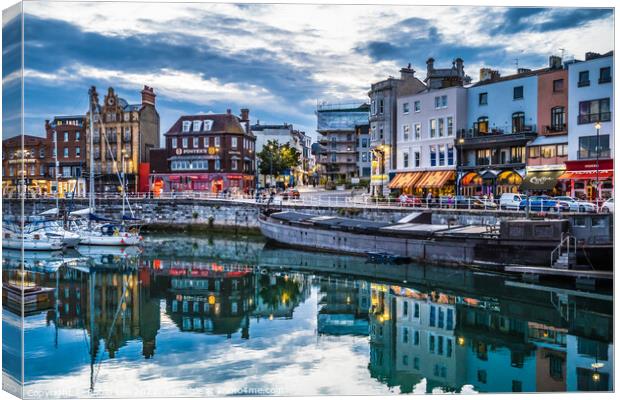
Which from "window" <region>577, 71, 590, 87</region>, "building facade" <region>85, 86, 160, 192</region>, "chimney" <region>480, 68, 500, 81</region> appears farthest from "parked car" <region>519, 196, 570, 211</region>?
"building facade" <region>85, 86, 160, 192</region>

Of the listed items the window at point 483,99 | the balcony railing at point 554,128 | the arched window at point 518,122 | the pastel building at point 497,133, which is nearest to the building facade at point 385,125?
the pastel building at point 497,133

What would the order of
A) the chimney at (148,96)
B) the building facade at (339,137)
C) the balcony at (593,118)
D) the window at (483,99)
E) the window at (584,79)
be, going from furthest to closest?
the building facade at (339,137), the chimney at (148,96), the window at (483,99), the window at (584,79), the balcony at (593,118)

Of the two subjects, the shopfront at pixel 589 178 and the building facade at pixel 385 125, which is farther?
the building facade at pixel 385 125

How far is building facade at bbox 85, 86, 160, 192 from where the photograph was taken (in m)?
74.9

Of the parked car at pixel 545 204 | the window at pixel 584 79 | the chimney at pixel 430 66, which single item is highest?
the chimney at pixel 430 66

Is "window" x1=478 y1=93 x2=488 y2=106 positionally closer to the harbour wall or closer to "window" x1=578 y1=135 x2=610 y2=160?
the harbour wall

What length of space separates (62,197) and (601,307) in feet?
178

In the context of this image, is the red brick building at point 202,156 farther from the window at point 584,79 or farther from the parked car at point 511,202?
the window at point 584,79

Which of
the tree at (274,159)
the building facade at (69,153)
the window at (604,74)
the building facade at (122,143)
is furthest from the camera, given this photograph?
the tree at (274,159)

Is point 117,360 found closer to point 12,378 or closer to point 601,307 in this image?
point 12,378

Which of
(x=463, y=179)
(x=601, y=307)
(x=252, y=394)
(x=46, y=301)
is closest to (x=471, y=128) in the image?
(x=463, y=179)

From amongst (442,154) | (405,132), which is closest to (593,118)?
(442,154)

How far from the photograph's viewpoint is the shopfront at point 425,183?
5091cm

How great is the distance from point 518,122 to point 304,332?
33003mm
